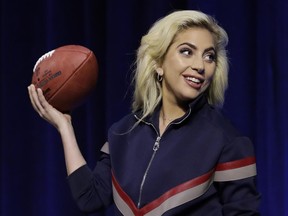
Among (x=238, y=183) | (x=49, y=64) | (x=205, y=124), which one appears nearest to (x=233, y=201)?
(x=238, y=183)

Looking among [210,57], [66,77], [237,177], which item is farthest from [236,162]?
[66,77]

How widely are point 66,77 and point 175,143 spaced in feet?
0.98

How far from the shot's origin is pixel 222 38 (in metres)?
1.25

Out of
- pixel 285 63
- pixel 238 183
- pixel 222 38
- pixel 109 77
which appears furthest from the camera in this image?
pixel 109 77

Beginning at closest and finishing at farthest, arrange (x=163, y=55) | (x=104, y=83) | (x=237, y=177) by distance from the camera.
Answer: (x=237, y=177) → (x=163, y=55) → (x=104, y=83)

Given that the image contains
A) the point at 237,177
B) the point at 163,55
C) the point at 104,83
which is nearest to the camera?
the point at 237,177

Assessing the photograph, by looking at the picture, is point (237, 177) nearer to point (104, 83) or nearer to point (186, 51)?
point (186, 51)

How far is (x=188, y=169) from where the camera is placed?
1141mm

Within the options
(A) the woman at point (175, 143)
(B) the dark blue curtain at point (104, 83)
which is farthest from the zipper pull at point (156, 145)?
(B) the dark blue curtain at point (104, 83)

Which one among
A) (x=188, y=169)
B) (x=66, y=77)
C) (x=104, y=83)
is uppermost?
(x=66, y=77)

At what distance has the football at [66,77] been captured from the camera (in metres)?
1.29

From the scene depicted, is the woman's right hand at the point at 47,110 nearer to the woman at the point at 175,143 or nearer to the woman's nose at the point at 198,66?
the woman at the point at 175,143

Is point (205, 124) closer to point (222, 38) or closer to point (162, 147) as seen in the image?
point (162, 147)

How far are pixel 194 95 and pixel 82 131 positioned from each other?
0.77 metres
